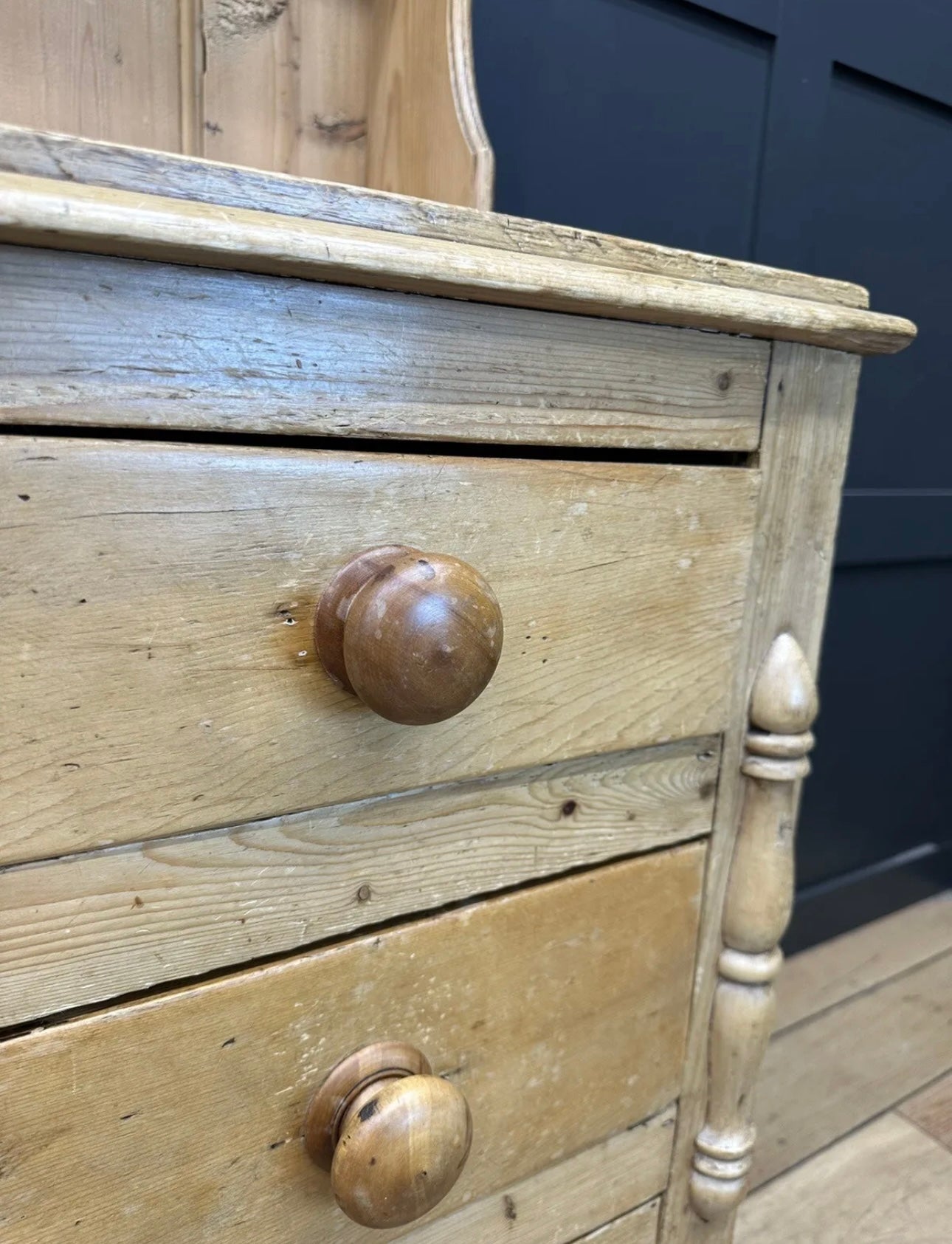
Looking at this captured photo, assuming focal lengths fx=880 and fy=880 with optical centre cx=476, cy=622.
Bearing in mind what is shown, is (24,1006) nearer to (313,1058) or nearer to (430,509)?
(313,1058)

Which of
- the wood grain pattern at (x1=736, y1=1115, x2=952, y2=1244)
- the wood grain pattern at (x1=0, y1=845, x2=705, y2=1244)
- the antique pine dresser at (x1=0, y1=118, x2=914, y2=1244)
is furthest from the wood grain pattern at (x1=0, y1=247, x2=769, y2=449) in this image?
the wood grain pattern at (x1=736, y1=1115, x2=952, y2=1244)

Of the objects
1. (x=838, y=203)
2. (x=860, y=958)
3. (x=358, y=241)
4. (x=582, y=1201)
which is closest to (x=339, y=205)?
(x=358, y=241)

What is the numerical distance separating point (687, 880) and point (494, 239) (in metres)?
0.38

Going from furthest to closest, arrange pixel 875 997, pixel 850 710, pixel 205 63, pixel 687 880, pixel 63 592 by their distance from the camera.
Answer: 1. pixel 850 710
2. pixel 875 997
3. pixel 205 63
4. pixel 687 880
5. pixel 63 592

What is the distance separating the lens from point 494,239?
382mm

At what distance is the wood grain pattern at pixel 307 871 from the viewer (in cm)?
35

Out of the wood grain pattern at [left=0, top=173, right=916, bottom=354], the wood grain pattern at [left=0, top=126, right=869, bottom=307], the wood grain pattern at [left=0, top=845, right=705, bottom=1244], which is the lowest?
the wood grain pattern at [left=0, top=845, right=705, bottom=1244]

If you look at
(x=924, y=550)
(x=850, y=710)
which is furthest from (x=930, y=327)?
(x=850, y=710)

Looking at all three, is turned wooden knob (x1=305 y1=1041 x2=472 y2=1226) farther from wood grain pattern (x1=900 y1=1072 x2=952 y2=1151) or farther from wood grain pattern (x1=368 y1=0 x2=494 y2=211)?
wood grain pattern (x1=900 y1=1072 x2=952 y2=1151)

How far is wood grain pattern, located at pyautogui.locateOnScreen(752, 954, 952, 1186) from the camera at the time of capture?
0.99 metres

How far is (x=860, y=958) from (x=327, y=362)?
1308 millimetres

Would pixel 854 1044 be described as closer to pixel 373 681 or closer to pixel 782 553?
pixel 782 553

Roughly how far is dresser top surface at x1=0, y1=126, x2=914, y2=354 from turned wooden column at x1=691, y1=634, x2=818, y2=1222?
208 millimetres

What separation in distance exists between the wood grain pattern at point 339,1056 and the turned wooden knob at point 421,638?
15 cm
